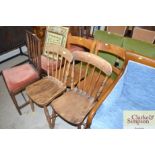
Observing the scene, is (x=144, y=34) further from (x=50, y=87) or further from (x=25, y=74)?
(x=25, y=74)

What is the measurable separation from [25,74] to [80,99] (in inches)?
31.3

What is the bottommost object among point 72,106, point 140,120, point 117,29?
point 72,106

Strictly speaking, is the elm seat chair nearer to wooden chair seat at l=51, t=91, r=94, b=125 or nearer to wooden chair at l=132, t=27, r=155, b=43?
wooden chair seat at l=51, t=91, r=94, b=125

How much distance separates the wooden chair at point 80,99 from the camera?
154 cm

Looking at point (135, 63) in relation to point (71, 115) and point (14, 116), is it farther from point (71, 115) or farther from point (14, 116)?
point (14, 116)

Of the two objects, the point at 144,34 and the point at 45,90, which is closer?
the point at 45,90

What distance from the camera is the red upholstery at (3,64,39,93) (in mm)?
1945

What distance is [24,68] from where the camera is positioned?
85.0 inches

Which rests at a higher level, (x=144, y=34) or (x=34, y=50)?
(x=144, y=34)

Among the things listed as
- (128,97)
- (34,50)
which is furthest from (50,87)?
(128,97)

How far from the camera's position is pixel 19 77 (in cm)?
202

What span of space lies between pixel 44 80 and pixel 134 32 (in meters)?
1.58

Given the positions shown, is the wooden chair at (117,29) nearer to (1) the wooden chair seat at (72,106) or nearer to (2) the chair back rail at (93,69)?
(2) the chair back rail at (93,69)

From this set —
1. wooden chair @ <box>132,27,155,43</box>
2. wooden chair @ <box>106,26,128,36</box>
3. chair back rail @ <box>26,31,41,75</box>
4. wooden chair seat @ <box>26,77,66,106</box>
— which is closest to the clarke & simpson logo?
wooden chair seat @ <box>26,77,66,106</box>
